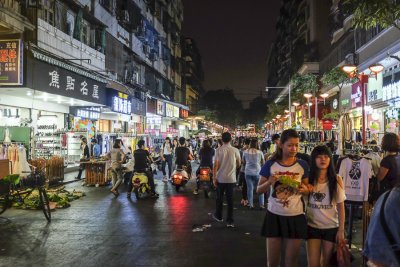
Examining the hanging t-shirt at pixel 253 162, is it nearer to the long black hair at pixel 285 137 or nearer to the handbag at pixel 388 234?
the long black hair at pixel 285 137

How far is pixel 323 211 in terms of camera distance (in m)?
3.64

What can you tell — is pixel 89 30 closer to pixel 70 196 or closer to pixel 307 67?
pixel 70 196

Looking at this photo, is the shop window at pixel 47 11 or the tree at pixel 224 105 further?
the tree at pixel 224 105

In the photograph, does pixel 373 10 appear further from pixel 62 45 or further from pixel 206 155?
pixel 62 45

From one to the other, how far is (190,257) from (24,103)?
44.2 feet

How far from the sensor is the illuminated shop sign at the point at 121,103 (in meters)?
19.7

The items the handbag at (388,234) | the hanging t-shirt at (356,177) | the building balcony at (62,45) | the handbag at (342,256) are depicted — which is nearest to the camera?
the handbag at (388,234)

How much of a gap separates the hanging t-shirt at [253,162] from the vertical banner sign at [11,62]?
8779 mm

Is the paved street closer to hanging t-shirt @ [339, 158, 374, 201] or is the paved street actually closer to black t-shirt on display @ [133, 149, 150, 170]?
hanging t-shirt @ [339, 158, 374, 201]

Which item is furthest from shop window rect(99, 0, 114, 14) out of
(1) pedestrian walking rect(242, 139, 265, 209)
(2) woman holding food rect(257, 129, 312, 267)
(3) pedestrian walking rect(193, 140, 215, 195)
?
(2) woman holding food rect(257, 129, 312, 267)

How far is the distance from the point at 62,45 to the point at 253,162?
12.4 m

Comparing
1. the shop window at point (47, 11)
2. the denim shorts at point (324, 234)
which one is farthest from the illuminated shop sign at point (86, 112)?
the denim shorts at point (324, 234)

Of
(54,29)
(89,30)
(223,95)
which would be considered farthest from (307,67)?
(223,95)

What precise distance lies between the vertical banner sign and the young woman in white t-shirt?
1163 cm
